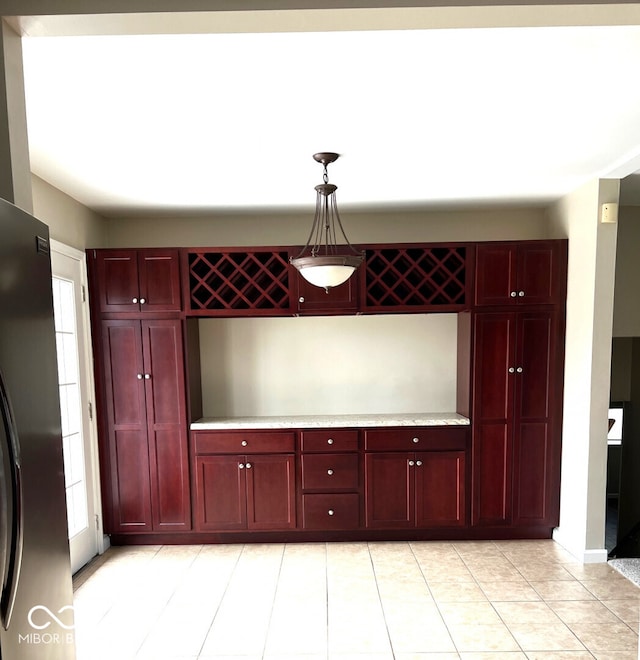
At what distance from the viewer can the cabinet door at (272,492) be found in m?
3.32

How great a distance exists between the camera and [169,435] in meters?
3.30

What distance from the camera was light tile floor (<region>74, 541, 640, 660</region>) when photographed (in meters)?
2.24

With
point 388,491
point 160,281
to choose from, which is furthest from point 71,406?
point 388,491

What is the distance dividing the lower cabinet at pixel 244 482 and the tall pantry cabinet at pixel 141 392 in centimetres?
13

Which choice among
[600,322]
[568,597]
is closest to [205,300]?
[600,322]

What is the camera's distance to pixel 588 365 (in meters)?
2.94

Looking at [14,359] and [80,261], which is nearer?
[14,359]

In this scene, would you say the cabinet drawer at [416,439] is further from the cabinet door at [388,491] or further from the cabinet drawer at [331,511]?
the cabinet drawer at [331,511]

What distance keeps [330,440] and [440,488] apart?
0.90m

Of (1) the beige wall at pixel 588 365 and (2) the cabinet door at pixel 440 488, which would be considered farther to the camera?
(2) the cabinet door at pixel 440 488

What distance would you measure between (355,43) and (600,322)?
2408 millimetres

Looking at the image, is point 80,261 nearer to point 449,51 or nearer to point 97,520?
point 97,520

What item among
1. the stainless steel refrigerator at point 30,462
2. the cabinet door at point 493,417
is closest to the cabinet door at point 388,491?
the cabinet door at point 493,417

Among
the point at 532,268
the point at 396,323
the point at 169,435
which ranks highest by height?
the point at 532,268
